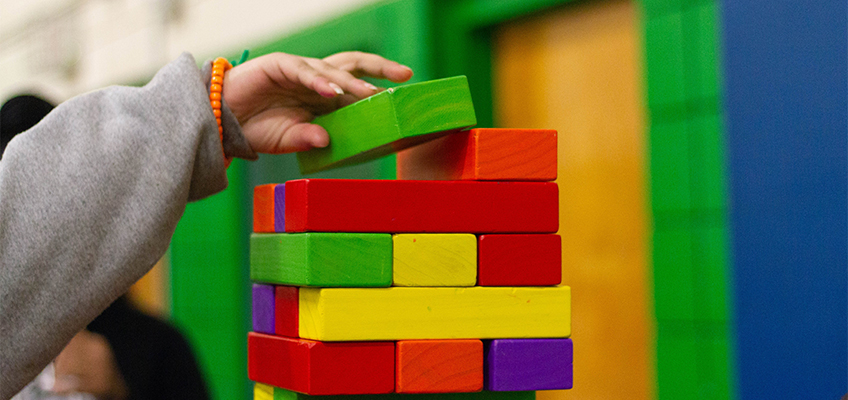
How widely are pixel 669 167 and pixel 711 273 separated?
8.8 inches

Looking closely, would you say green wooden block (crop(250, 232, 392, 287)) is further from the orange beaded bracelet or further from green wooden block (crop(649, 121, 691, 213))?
green wooden block (crop(649, 121, 691, 213))

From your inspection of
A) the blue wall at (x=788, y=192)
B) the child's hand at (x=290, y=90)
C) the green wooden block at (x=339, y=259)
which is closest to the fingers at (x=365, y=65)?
the child's hand at (x=290, y=90)

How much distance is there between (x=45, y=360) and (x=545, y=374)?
487 millimetres

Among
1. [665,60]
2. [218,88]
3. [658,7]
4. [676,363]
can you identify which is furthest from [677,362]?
[218,88]

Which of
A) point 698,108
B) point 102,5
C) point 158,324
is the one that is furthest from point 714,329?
point 102,5

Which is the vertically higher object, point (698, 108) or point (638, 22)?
point (638, 22)

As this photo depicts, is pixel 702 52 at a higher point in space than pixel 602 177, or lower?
higher

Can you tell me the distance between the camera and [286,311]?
836mm

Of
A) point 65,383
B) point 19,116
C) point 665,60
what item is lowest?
point 65,383

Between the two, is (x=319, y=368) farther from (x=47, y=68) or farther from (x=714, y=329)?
(x=47, y=68)

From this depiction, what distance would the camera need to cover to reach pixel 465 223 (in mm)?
803

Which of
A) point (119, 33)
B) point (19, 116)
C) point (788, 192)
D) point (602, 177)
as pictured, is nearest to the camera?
point (19, 116)

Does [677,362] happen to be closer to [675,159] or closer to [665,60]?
[675,159]

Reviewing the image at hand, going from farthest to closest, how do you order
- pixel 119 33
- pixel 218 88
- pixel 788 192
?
pixel 119 33 → pixel 788 192 → pixel 218 88
